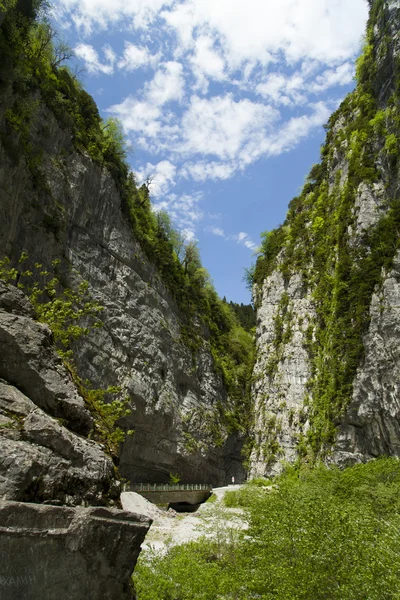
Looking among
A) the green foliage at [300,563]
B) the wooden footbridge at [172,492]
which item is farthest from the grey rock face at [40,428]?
the wooden footbridge at [172,492]

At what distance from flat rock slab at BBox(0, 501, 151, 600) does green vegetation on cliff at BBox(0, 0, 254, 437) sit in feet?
65.8

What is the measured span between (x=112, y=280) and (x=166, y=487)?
58.4 ft

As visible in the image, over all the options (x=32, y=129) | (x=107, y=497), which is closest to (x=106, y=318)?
(x=32, y=129)

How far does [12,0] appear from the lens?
18.2 metres

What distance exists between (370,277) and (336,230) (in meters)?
10.2

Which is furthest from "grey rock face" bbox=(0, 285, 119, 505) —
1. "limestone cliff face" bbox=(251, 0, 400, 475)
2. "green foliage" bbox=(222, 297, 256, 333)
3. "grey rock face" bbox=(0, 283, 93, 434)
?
"green foliage" bbox=(222, 297, 256, 333)

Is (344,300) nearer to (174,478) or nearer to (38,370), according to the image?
(174,478)

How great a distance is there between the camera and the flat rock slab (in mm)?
4105

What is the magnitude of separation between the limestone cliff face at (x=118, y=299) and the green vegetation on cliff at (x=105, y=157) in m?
0.80

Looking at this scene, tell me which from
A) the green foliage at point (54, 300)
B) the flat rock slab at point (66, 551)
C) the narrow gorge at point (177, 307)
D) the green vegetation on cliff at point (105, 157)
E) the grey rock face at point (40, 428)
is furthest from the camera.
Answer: the green vegetation on cliff at point (105, 157)

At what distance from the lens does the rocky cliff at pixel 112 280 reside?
939 inches

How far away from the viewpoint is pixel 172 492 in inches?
1351

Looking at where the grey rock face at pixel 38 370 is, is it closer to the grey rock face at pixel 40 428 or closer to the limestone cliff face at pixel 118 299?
the grey rock face at pixel 40 428

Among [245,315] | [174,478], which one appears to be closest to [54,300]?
[174,478]
